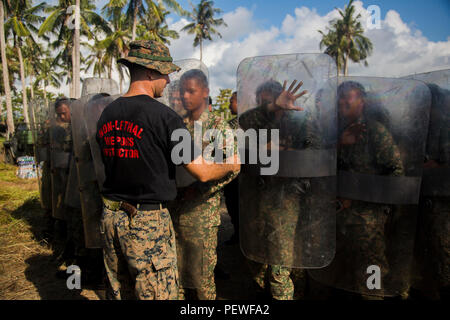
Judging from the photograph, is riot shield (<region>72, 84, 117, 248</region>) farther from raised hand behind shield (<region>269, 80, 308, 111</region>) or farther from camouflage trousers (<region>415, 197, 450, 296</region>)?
camouflage trousers (<region>415, 197, 450, 296</region>)

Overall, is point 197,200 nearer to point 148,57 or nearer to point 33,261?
point 148,57

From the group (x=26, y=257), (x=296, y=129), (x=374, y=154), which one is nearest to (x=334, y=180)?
(x=374, y=154)

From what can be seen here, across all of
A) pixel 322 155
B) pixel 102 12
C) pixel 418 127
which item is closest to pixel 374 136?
pixel 418 127

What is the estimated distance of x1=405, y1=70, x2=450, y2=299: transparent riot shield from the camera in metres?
2.03

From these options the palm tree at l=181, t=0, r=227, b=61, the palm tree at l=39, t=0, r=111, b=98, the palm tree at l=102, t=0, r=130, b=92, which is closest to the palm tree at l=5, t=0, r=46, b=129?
the palm tree at l=39, t=0, r=111, b=98

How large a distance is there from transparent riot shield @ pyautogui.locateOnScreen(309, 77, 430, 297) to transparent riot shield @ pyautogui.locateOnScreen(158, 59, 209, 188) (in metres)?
1.10

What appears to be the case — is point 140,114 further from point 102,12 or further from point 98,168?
point 102,12

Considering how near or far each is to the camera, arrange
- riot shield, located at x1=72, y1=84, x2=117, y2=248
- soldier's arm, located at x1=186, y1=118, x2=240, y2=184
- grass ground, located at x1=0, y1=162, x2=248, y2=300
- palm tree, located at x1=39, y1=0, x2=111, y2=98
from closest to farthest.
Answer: soldier's arm, located at x1=186, y1=118, x2=240, y2=184 → riot shield, located at x1=72, y1=84, x2=117, y2=248 → grass ground, located at x1=0, y1=162, x2=248, y2=300 → palm tree, located at x1=39, y1=0, x2=111, y2=98

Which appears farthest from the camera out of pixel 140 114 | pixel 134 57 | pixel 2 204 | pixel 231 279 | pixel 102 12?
pixel 102 12

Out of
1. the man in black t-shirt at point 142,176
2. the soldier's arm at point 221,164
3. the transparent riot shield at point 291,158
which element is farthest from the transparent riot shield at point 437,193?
the man in black t-shirt at point 142,176

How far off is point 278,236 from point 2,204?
21.6 ft

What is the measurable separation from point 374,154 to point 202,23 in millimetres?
40325

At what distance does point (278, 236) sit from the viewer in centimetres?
201
